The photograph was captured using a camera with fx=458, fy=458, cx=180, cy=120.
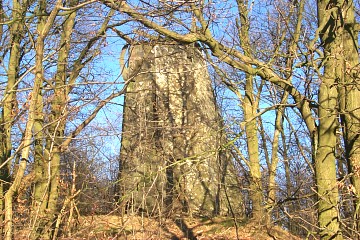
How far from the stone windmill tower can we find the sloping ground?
1.37 ft

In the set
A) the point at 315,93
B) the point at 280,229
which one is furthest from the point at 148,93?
the point at 315,93

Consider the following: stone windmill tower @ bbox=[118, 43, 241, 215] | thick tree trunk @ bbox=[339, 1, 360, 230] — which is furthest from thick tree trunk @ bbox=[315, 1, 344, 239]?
stone windmill tower @ bbox=[118, 43, 241, 215]

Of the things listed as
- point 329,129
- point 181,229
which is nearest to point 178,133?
point 181,229

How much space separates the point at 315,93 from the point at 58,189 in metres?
4.54

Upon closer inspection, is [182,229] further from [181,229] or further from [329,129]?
[329,129]

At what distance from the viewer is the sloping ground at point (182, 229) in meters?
7.50

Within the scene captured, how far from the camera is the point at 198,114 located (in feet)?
39.4

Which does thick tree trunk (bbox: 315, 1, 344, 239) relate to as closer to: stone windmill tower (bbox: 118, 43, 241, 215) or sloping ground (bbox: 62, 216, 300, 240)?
sloping ground (bbox: 62, 216, 300, 240)

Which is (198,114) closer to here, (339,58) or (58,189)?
(58,189)

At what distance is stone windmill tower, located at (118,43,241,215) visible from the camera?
28.9 feet

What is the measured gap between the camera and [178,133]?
10.4 metres

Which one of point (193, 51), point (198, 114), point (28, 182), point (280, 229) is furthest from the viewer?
point (198, 114)

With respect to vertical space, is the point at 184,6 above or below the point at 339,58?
above

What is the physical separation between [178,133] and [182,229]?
2.11 meters
